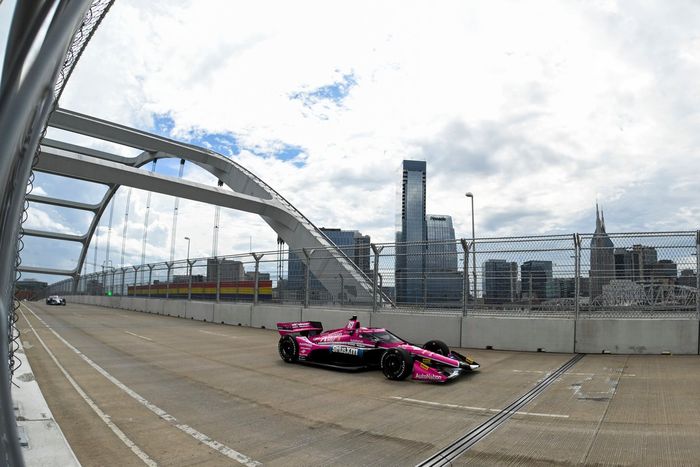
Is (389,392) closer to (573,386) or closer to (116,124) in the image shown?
(573,386)

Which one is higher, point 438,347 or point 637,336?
point 637,336

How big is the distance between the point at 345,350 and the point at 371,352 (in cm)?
59

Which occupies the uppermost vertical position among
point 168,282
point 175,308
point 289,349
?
point 168,282

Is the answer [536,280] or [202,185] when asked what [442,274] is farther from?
[202,185]

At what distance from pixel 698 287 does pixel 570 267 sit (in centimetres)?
261

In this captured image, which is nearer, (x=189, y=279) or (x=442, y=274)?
(x=442, y=274)

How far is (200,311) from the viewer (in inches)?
989

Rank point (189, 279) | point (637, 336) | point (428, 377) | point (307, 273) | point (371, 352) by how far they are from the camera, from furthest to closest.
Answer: point (189, 279), point (307, 273), point (637, 336), point (371, 352), point (428, 377)

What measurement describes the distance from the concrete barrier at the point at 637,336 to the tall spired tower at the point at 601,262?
80 centimetres

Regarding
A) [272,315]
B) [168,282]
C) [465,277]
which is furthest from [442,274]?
[168,282]

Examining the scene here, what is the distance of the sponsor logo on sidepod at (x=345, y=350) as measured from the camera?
935 centimetres

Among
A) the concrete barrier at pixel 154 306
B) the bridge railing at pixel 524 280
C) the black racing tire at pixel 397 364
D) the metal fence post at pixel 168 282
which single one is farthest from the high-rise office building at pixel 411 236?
the concrete barrier at pixel 154 306

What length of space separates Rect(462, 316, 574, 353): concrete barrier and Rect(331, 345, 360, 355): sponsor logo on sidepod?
431 cm

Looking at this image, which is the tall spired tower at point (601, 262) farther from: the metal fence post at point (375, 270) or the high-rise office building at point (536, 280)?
the metal fence post at point (375, 270)
